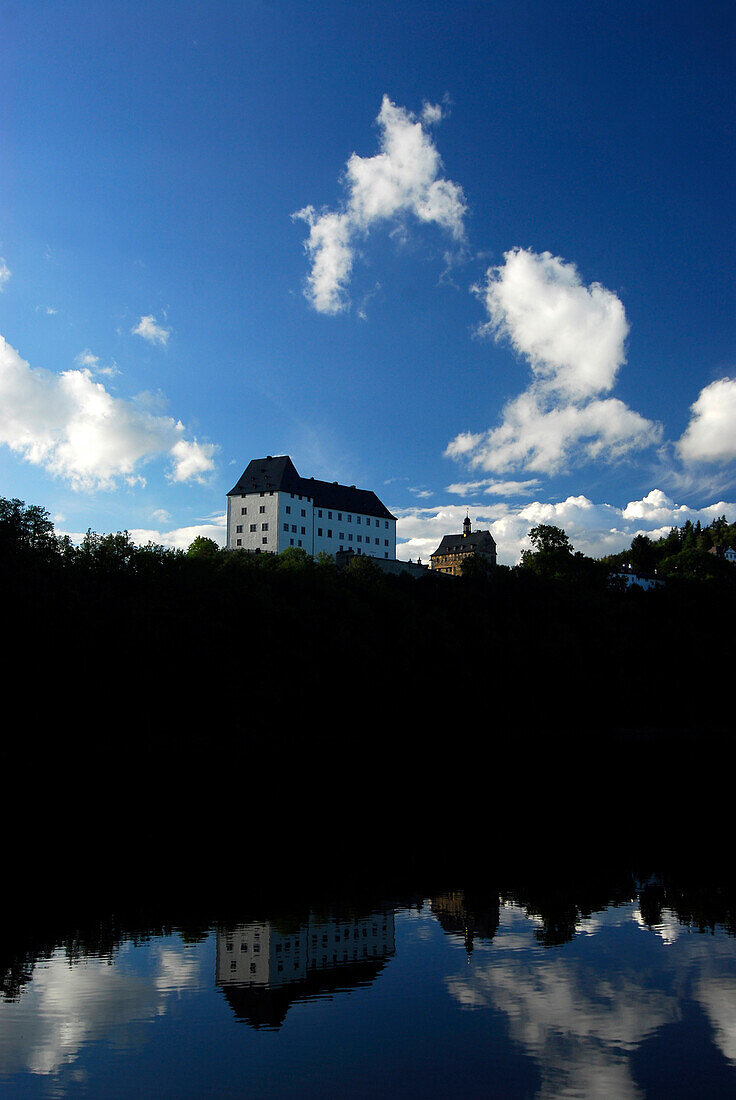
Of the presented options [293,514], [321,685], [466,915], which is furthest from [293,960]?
[293,514]

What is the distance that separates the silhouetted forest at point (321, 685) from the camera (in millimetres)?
40125

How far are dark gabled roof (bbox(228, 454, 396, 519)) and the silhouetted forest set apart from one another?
3714 cm

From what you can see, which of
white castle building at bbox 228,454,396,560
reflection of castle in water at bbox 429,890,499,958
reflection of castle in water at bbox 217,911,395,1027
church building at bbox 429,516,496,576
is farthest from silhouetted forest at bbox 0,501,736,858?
church building at bbox 429,516,496,576

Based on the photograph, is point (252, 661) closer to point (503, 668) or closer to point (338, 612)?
point (338, 612)

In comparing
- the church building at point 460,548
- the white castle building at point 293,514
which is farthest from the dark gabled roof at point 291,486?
the church building at point 460,548

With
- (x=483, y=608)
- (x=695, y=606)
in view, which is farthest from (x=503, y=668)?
(x=695, y=606)

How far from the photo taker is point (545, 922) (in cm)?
1575

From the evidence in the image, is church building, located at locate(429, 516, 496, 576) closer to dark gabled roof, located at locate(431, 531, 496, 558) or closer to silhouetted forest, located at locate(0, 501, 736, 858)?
dark gabled roof, located at locate(431, 531, 496, 558)

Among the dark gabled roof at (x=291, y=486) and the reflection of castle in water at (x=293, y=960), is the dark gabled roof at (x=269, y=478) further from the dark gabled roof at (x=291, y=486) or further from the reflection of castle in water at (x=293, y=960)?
the reflection of castle in water at (x=293, y=960)

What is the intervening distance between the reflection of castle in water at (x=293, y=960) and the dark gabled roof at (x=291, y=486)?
104 meters

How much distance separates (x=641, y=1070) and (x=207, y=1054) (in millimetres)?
5609

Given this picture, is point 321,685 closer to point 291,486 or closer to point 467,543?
point 291,486

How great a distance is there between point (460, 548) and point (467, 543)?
187 centimetres

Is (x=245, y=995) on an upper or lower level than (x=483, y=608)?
lower
